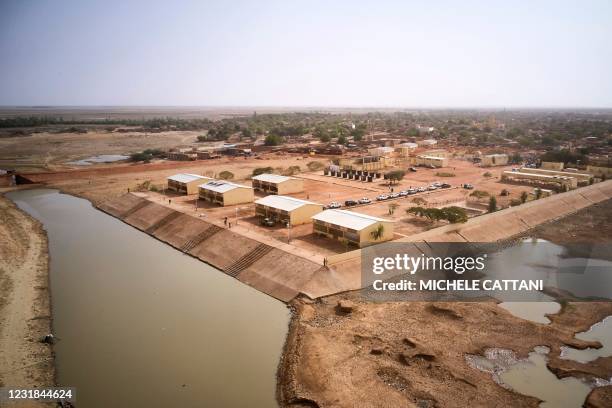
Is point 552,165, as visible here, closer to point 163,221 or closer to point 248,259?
point 248,259

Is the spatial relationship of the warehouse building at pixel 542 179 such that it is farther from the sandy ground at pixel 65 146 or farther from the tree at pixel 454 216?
the sandy ground at pixel 65 146

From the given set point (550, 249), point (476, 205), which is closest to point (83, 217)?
point (476, 205)

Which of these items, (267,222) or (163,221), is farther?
(163,221)

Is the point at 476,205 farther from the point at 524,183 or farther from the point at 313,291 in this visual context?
the point at 313,291

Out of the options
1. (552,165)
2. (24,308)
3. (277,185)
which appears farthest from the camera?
(552,165)

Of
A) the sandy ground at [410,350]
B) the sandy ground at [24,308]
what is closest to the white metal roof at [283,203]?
the sandy ground at [410,350]

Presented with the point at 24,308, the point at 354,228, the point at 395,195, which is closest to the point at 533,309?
the point at 354,228
